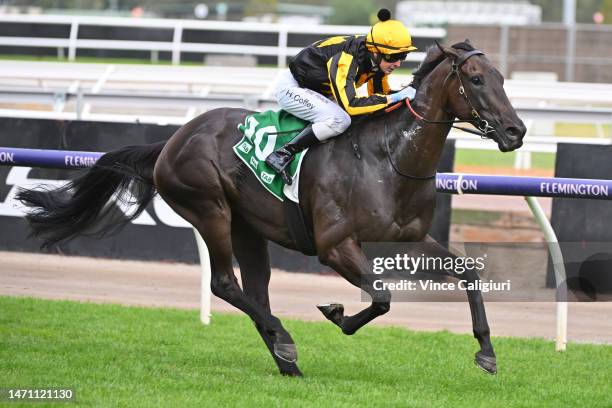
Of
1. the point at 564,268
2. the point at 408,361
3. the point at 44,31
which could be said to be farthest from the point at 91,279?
the point at 44,31

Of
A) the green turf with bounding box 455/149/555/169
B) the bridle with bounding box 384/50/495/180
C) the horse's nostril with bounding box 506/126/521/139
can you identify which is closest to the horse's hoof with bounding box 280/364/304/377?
the bridle with bounding box 384/50/495/180

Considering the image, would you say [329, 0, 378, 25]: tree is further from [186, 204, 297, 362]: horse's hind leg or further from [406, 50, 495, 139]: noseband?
[406, 50, 495, 139]: noseband

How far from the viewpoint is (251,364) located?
21.4ft

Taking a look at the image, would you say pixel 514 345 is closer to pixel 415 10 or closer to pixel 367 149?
pixel 367 149

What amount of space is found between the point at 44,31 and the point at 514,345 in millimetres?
18658

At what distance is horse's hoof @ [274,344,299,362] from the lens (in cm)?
612

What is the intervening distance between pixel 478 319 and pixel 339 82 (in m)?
1.50

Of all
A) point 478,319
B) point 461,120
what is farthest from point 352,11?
point 478,319

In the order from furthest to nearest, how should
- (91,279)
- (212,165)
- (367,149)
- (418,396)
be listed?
(91,279), (212,165), (367,149), (418,396)

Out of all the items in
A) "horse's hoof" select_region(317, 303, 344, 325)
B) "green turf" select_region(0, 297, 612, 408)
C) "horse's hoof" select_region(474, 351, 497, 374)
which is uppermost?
"horse's hoof" select_region(317, 303, 344, 325)

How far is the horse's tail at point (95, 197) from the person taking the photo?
7.08 metres

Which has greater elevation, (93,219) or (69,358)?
(93,219)

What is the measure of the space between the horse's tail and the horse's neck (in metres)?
1.82

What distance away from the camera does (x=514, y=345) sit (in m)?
7.22
